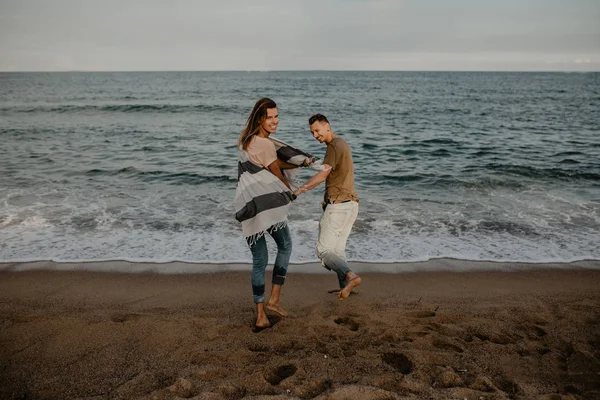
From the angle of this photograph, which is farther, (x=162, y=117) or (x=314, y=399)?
(x=162, y=117)

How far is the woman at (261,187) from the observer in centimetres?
361

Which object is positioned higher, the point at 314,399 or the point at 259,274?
the point at 259,274

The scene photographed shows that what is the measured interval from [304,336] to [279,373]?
0.63 meters

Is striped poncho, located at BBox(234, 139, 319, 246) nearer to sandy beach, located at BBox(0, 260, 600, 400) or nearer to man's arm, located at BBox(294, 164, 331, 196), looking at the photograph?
man's arm, located at BBox(294, 164, 331, 196)

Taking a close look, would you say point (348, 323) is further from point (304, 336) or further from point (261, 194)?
point (261, 194)

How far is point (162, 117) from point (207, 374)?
2410 cm

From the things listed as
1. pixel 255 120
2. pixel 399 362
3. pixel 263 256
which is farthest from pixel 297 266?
pixel 255 120

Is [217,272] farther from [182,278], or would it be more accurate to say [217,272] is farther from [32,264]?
[32,264]

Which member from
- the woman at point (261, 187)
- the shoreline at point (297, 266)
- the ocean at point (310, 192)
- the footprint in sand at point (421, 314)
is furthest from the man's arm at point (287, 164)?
the ocean at point (310, 192)

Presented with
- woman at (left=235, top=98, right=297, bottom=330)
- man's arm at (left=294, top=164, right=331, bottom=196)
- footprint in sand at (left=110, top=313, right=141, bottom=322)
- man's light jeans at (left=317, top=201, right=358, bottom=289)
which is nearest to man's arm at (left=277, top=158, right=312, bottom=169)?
woman at (left=235, top=98, right=297, bottom=330)

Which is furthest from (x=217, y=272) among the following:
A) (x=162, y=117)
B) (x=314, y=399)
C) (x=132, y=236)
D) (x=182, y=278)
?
(x=162, y=117)

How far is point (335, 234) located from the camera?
14.3 ft

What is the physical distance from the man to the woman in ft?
1.40

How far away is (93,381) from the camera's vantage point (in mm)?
3207
